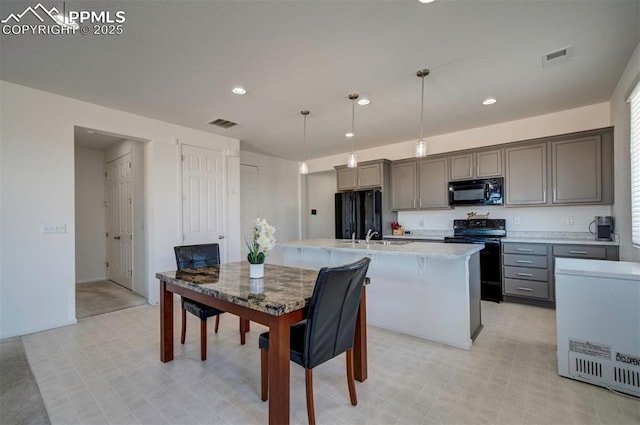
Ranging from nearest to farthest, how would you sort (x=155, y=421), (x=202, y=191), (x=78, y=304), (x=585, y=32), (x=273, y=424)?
(x=273, y=424) < (x=155, y=421) < (x=585, y=32) < (x=78, y=304) < (x=202, y=191)

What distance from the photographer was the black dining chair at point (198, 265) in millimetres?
2391

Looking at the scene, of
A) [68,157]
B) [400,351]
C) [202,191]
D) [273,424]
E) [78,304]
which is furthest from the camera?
[202,191]

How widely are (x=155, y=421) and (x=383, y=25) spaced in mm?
2991

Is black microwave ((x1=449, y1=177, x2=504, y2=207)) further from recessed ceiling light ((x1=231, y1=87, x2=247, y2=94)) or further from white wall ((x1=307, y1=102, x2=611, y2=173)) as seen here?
recessed ceiling light ((x1=231, y1=87, x2=247, y2=94))

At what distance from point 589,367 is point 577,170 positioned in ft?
8.80

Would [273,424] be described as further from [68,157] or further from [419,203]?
[419,203]

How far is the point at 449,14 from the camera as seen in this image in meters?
1.98

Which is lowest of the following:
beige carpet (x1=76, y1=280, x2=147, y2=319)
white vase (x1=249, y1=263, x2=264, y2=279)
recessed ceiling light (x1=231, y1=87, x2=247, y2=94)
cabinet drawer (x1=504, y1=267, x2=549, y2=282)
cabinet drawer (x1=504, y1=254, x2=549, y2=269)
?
beige carpet (x1=76, y1=280, x2=147, y2=319)

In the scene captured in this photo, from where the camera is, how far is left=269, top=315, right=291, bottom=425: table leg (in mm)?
1445

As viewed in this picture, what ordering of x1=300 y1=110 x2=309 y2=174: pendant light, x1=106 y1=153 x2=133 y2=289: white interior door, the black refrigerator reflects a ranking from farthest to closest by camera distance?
the black refrigerator
x1=106 y1=153 x2=133 y2=289: white interior door
x1=300 y1=110 x2=309 y2=174: pendant light

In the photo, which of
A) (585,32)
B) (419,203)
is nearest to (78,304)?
(419,203)

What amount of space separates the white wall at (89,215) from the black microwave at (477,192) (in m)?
6.47

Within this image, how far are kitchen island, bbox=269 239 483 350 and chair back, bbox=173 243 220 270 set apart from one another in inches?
49.0

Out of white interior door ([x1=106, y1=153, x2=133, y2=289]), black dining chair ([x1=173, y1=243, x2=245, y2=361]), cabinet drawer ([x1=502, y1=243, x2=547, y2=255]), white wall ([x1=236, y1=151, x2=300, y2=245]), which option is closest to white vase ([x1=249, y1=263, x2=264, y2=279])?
black dining chair ([x1=173, y1=243, x2=245, y2=361])
